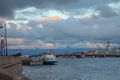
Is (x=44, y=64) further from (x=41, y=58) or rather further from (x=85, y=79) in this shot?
(x=85, y=79)

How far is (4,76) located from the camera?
17953 mm

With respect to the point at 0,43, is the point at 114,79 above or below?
below

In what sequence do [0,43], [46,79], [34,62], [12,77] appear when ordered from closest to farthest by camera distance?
1. [12,77]
2. [0,43]
3. [46,79]
4. [34,62]

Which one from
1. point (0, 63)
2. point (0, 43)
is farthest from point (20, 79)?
point (0, 43)

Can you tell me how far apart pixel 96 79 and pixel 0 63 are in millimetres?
40904

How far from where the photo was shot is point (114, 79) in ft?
252

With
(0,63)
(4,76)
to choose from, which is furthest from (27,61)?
(4,76)

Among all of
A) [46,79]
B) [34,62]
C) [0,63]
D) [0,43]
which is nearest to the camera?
[0,63]

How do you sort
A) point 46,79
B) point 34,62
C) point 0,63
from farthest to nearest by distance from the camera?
point 34,62, point 46,79, point 0,63

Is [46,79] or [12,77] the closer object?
[12,77]

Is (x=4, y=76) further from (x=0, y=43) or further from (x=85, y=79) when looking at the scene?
(x=85, y=79)

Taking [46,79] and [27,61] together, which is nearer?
[46,79]

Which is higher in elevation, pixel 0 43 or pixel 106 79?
pixel 0 43

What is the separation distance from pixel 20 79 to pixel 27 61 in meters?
138
